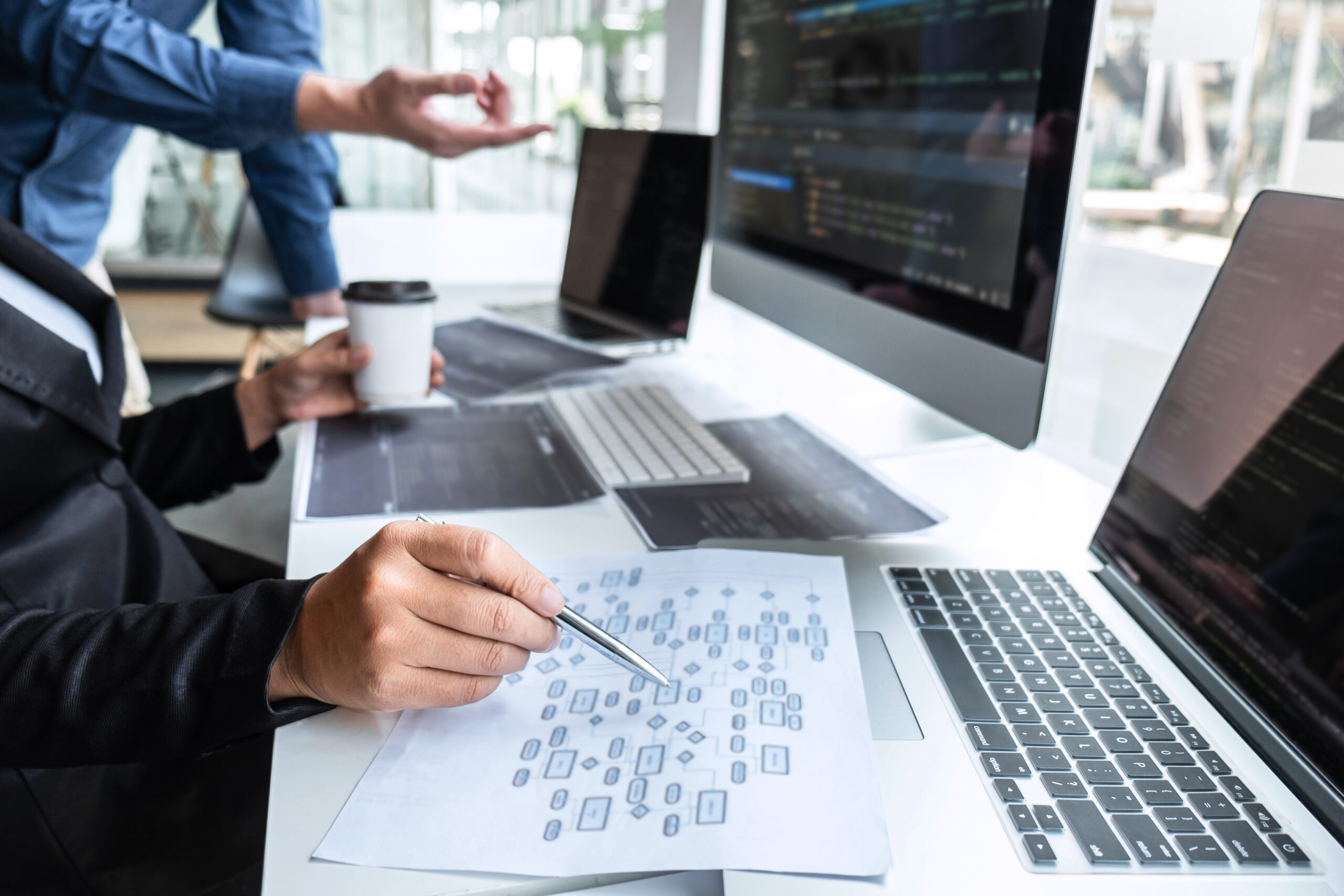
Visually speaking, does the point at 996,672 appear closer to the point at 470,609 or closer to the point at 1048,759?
the point at 1048,759

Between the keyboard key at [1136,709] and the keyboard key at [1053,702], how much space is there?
0.03 m

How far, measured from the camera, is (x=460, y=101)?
4.00m

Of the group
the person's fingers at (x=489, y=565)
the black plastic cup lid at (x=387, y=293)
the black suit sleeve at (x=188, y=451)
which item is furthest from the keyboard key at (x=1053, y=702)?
the black suit sleeve at (x=188, y=451)

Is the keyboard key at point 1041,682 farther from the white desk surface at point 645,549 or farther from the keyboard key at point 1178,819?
the white desk surface at point 645,549

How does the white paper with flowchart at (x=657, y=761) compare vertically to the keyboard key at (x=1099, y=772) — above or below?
below

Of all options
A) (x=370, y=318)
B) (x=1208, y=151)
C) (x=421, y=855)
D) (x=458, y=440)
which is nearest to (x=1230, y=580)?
(x=421, y=855)

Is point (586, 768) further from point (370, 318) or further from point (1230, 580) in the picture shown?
point (370, 318)

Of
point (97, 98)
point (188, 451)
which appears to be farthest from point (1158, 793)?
point (97, 98)

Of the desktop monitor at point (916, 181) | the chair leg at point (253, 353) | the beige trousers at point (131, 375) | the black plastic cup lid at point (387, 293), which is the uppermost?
the desktop monitor at point (916, 181)

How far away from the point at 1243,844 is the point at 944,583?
25 cm

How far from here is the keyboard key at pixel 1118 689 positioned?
50 cm

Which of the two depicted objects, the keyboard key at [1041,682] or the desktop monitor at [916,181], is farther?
the desktop monitor at [916,181]

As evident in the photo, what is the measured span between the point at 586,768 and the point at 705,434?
51cm

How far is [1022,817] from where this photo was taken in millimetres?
411
